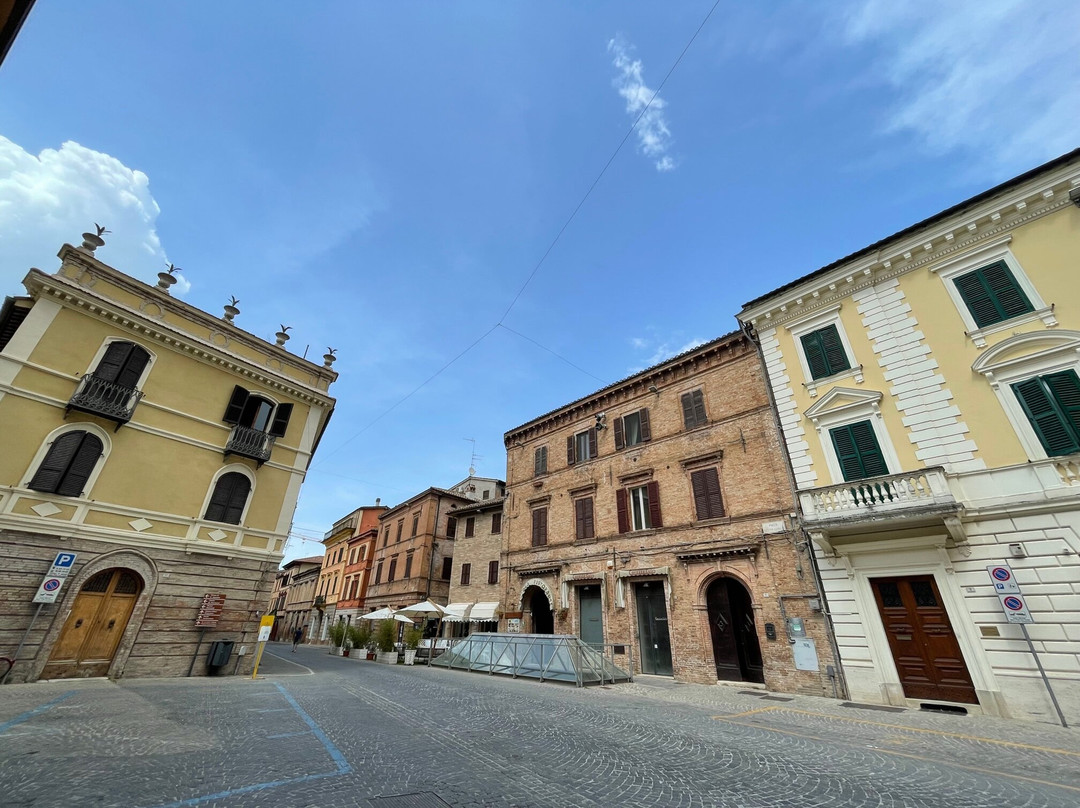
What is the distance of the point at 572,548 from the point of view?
65.3 ft

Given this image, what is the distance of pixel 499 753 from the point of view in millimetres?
5938

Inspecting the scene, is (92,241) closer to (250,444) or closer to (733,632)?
(250,444)

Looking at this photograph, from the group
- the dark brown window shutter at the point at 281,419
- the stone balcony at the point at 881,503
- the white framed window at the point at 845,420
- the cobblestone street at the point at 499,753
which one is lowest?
the cobblestone street at the point at 499,753

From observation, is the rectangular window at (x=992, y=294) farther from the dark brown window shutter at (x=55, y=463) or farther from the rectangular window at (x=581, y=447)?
the dark brown window shutter at (x=55, y=463)

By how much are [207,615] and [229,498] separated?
3.69 m

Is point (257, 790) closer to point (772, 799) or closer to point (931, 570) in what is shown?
point (772, 799)

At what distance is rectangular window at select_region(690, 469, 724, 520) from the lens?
52.0 ft

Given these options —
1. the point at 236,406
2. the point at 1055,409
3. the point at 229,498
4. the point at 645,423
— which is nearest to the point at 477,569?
the point at 645,423

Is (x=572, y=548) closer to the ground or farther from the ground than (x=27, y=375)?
closer to the ground

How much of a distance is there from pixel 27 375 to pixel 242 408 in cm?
528

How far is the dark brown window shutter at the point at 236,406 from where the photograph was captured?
1591cm

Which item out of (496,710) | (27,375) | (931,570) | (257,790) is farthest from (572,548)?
(27,375)

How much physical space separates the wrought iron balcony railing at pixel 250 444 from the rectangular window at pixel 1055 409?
2203cm

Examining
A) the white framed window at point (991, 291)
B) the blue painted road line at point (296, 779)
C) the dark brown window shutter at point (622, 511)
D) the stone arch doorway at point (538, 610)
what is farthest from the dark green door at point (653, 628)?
the blue painted road line at point (296, 779)
